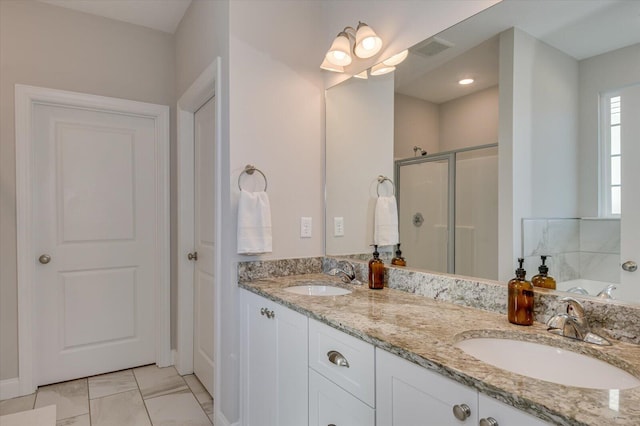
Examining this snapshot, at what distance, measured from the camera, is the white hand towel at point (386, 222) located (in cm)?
178

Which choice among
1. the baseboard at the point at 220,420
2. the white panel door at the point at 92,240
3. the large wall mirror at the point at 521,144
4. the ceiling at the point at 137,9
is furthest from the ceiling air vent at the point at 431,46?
the white panel door at the point at 92,240

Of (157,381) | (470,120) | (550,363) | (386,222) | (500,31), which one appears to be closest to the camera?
(550,363)

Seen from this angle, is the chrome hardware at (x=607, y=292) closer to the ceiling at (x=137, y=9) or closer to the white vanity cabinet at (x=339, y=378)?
the white vanity cabinet at (x=339, y=378)

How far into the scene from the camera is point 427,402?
876 mm

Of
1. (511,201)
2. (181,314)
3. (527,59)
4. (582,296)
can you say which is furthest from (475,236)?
(181,314)

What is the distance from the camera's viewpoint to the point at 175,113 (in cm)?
287

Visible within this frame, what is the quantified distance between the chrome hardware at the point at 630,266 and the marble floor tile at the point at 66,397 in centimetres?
274

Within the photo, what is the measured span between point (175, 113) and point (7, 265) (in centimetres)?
151

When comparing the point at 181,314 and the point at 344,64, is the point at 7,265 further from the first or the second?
the point at 344,64

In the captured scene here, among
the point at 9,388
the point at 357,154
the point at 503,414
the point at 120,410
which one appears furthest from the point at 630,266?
the point at 9,388

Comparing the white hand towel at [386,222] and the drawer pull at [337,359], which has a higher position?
the white hand towel at [386,222]

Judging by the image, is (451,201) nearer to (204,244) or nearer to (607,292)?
(607,292)

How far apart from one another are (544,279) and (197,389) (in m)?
2.25

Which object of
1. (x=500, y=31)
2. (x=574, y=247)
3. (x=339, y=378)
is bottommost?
(x=339, y=378)
